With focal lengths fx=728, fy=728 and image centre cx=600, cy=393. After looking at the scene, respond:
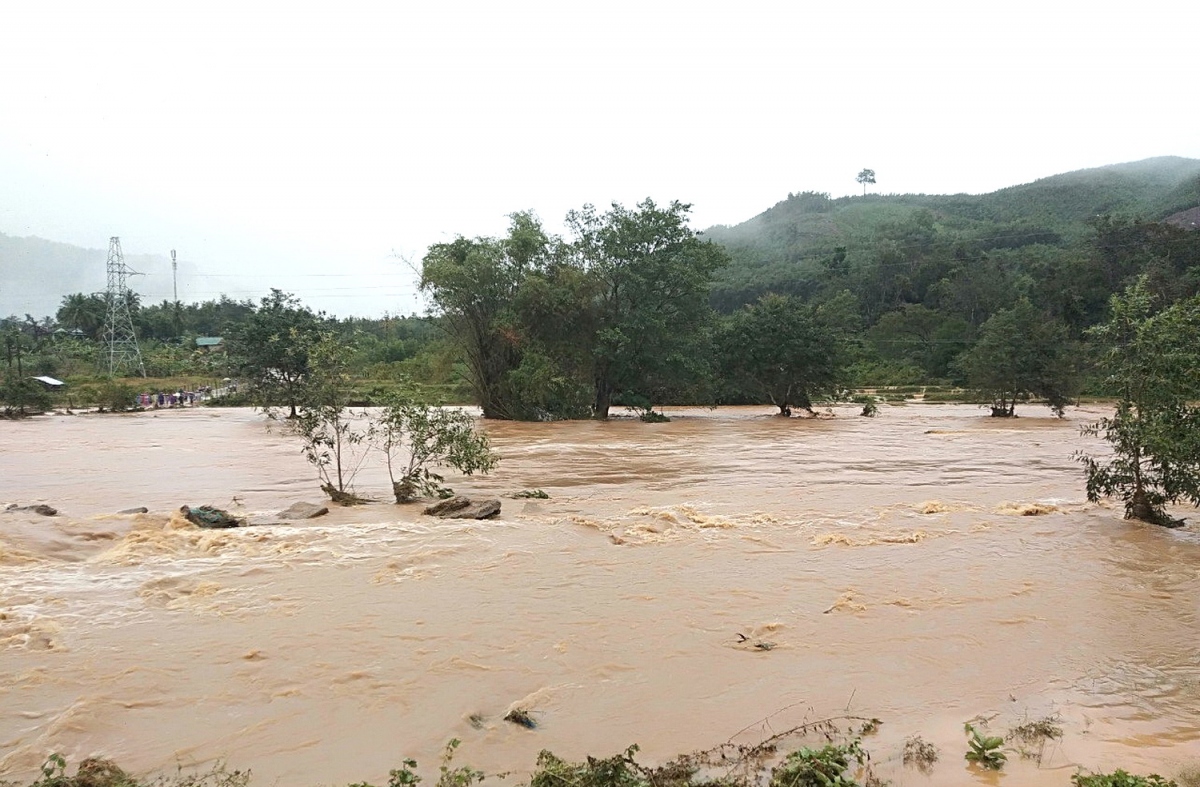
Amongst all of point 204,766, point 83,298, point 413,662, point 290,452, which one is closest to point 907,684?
point 413,662

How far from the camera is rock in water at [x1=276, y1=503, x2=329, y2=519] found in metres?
11.3

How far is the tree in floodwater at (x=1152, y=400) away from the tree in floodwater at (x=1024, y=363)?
2217 cm

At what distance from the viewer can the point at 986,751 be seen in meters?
4.22

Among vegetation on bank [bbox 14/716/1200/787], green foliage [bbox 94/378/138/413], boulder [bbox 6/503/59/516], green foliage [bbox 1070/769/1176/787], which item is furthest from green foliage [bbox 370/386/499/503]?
green foliage [bbox 94/378/138/413]

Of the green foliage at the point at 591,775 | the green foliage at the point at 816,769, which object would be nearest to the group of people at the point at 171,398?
the green foliage at the point at 591,775

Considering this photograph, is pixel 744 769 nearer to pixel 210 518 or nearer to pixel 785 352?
pixel 210 518

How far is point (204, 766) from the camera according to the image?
431cm

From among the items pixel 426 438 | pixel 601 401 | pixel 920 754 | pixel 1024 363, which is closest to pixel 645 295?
pixel 601 401

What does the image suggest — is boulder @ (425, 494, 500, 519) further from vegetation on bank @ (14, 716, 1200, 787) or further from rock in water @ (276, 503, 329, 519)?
vegetation on bank @ (14, 716, 1200, 787)

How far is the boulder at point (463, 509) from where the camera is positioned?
11203mm

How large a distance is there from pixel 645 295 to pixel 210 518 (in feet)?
73.2

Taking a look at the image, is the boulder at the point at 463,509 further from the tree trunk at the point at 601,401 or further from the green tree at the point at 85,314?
the green tree at the point at 85,314

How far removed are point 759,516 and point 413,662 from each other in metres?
7.03

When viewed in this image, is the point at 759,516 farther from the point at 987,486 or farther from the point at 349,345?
the point at 349,345
